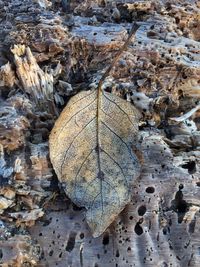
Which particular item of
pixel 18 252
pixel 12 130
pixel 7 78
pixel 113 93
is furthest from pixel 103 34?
pixel 18 252

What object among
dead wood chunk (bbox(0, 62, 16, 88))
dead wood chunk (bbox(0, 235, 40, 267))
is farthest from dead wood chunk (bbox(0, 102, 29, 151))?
dead wood chunk (bbox(0, 235, 40, 267))

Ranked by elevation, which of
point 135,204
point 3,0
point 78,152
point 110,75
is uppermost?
point 3,0

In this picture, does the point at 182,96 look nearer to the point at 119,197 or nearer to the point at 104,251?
the point at 119,197

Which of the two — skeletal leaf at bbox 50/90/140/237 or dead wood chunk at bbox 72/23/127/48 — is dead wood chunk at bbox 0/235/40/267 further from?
dead wood chunk at bbox 72/23/127/48

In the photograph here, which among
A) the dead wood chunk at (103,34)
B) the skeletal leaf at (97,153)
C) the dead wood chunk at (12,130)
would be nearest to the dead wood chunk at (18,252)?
the skeletal leaf at (97,153)

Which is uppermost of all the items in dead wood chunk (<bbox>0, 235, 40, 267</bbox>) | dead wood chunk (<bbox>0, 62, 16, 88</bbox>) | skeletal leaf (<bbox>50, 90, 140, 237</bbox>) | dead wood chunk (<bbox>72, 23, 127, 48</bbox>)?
dead wood chunk (<bbox>72, 23, 127, 48</bbox>)

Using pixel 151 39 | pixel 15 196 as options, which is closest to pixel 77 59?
pixel 151 39
